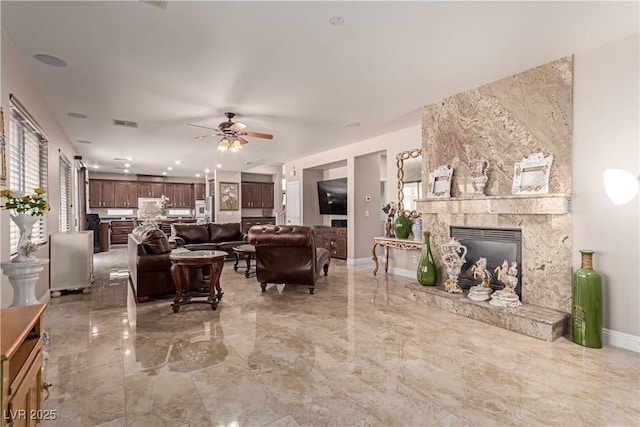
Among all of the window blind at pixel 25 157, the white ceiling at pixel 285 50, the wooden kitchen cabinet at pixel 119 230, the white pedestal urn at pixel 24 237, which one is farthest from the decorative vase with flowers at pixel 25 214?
the wooden kitchen cabinet at pixel 119 230

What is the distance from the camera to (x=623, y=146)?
279 centimetres

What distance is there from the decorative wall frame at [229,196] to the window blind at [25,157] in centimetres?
594

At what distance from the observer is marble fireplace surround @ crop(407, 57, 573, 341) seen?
3.11 metres

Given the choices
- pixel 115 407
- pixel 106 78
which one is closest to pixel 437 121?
pixel 106 78

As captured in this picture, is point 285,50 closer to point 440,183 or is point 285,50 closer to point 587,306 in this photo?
point 440,183

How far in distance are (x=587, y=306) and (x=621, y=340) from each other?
432 mm

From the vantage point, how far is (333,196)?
8.04 meters

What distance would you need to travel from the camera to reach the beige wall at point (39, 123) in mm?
2596

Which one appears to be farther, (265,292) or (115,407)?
(265,292)

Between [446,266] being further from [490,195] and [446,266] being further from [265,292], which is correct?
[265,292]

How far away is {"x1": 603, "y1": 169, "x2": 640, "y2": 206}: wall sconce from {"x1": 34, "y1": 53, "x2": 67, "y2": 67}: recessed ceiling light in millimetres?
5271

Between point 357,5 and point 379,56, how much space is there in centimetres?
80

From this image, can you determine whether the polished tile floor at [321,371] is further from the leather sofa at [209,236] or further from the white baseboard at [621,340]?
the leather sofa at [209,236]

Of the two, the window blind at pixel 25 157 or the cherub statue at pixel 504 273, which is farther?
the cherub statue at pixel 504 273
